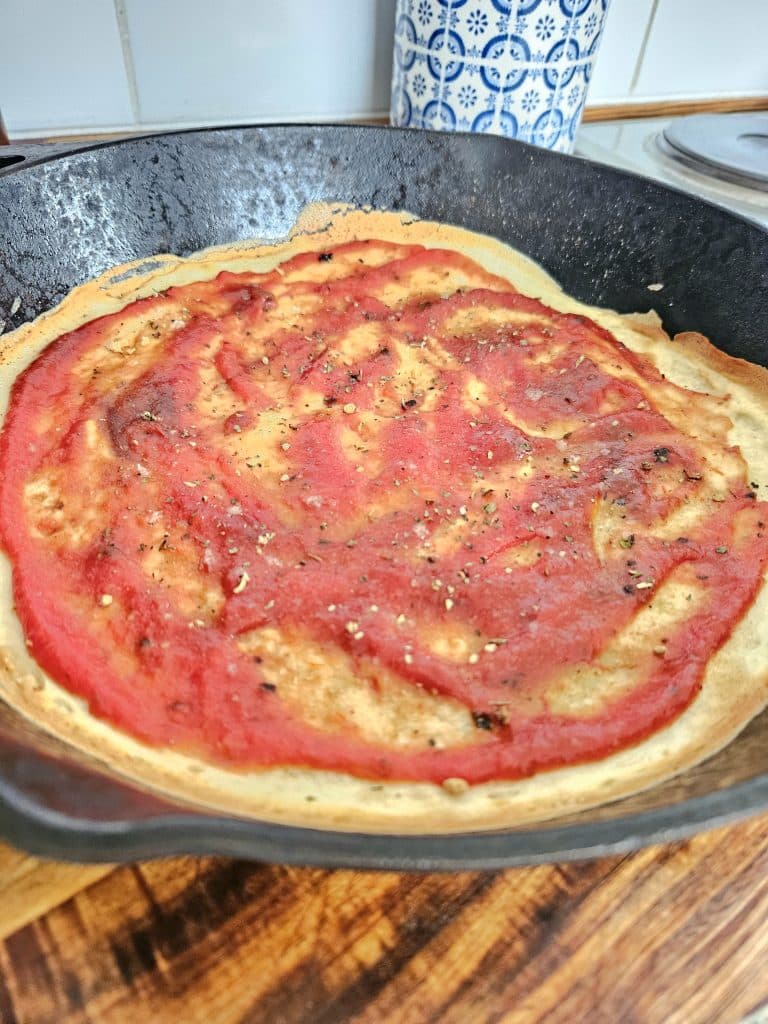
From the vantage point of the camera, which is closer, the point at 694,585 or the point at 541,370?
the point at 694,585

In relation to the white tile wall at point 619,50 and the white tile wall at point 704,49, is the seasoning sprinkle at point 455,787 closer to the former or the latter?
the white tile wall at point 619,50

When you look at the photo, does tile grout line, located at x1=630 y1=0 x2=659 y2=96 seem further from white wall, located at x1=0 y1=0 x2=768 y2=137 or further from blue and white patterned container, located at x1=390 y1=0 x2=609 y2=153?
blue and white patterned container, located at x1=390 y1=0 x2=609 y2=153

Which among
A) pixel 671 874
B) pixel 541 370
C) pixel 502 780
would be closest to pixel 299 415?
pixel 541 370

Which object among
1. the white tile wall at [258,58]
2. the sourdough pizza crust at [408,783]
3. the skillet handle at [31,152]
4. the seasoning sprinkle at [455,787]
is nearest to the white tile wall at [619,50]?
the white tile wall at [258,58]

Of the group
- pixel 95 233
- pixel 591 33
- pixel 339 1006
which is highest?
pixel 591 33

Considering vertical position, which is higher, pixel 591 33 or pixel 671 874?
pixel 591 33

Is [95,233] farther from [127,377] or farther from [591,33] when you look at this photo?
[591,33]

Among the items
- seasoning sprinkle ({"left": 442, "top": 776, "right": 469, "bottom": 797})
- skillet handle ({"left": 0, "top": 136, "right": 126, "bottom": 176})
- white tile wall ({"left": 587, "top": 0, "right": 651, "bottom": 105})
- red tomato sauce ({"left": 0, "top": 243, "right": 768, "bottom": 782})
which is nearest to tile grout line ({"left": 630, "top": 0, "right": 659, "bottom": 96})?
white tile wall ({"left": 587, "top": 0, "right": 651, "bottom": 105})
